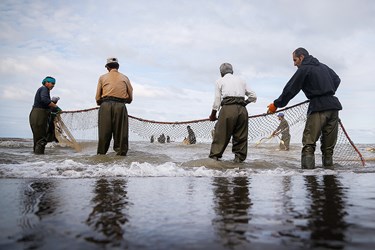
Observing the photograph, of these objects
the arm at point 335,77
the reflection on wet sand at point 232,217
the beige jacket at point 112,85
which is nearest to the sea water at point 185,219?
the reflection on wet sand at point 232,217

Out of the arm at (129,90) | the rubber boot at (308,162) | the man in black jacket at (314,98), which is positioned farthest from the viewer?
the arm at (129,90)

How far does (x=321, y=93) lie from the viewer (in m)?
5.62

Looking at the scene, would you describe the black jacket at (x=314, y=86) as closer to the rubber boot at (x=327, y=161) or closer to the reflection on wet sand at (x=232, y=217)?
the rubber boot at (x=327, y=161)

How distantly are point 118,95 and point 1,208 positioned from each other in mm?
5327

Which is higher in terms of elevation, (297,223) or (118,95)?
(118,95)

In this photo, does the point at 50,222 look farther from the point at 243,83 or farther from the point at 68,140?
the point at 68,140

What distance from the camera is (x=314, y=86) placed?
5652 mm

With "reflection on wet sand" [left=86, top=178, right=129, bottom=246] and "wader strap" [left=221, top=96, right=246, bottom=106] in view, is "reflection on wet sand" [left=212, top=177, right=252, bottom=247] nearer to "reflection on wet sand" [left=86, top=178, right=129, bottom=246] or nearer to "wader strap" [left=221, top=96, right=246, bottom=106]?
"reflection on wet sand" [left=86, top=178, right=129, bottom=246]

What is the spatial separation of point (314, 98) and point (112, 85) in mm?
3934

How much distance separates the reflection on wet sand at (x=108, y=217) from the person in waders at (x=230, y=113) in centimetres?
381

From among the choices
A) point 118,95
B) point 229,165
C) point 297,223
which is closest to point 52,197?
point 297,223

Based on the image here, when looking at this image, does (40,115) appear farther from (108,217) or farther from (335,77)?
(108,217)

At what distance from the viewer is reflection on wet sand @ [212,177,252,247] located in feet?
3.69

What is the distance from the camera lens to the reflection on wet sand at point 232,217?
113 cm
